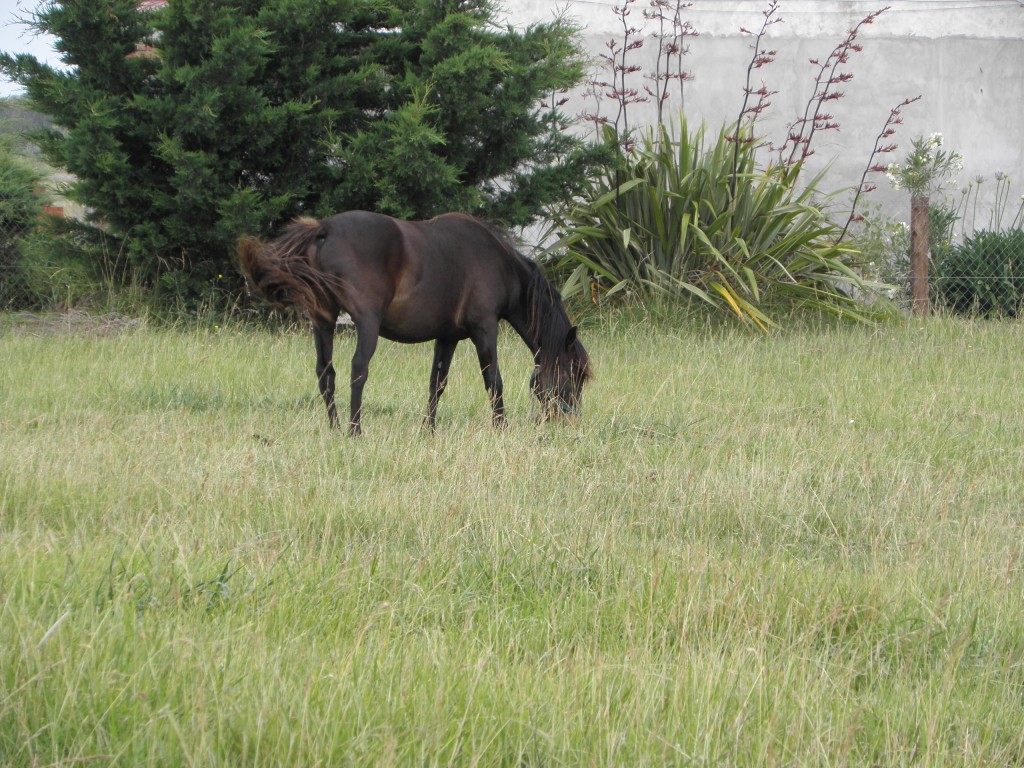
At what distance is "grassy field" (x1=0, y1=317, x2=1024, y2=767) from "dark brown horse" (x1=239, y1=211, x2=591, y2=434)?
0.31 m

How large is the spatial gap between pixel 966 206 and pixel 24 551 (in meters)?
13.3

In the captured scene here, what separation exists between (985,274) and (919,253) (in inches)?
56.8

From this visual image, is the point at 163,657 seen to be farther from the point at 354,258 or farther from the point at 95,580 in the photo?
the point at 354,258

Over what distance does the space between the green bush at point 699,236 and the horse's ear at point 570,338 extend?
3.97m

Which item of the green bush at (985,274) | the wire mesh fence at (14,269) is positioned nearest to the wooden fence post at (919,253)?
the green bush at (985,274)

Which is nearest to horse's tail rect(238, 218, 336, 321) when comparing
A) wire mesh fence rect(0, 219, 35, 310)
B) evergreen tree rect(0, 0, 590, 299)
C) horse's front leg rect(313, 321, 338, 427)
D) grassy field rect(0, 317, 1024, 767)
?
horse's front leg rect(313, 321, 338, 427)

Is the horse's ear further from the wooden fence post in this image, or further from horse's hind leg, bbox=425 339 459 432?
the wooden fence post

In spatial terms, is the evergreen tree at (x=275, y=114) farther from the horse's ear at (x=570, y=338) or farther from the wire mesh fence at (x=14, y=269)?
the horse's ear at (x=570, y=338)

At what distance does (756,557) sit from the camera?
394cm

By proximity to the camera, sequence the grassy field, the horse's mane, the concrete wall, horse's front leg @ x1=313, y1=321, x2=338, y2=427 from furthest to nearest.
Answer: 1. the concrete wall
2. the horse's mane
3. horse's front leg @ x1=313, y1=321, x2=338, y2=427
4. the grassy field

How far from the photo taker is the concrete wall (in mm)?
14039

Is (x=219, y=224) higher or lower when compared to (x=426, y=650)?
higher

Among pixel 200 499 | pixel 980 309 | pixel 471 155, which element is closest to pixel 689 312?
pixel 471 155

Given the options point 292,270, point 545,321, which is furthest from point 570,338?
point 292,270
